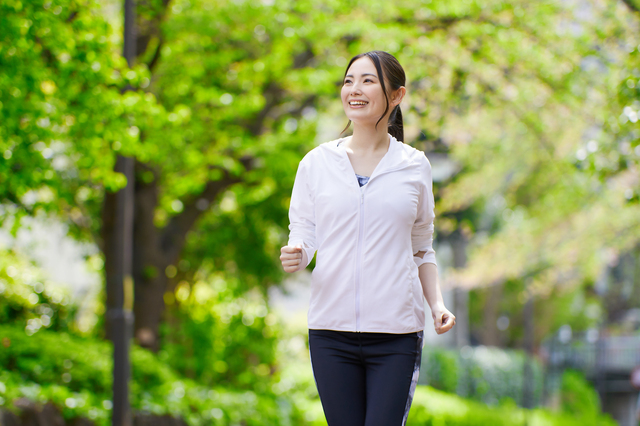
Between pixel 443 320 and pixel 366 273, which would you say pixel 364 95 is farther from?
pixel 443 320

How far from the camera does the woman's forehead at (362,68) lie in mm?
2424

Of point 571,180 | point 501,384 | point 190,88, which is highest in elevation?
point 190,88

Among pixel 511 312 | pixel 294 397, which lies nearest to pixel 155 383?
pixel 294 397

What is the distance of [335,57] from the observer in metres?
10.4

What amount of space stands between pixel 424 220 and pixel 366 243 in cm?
28

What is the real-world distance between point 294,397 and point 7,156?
761 centimetres

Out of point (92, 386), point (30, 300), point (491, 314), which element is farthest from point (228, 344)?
point (491, 314)

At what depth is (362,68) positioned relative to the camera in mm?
2436

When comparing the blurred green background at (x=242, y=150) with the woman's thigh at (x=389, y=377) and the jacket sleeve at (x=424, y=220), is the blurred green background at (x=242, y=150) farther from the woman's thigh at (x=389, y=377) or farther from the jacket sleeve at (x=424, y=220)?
the woman's thigh at (x=389, y=377)

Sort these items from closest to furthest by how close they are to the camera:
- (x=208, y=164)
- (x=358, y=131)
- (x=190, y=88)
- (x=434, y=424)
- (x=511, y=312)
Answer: (x=358, y=131) → (x=190, y=88) → (x=434, y=424) → (x=208, y=164) → (x=511, y=312)

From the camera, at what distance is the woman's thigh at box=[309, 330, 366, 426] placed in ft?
7.35

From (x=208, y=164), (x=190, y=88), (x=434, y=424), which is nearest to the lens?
(x=190, y=88)

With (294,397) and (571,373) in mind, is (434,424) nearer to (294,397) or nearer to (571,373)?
(294,397)

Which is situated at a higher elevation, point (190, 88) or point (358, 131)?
point (190, 88)
